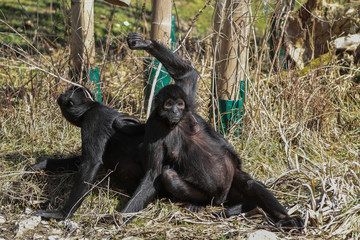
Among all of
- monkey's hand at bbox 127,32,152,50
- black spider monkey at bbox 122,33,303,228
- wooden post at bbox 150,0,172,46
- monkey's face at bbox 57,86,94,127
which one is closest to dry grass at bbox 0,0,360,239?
black spider monkey at bbox 122,33,303,228

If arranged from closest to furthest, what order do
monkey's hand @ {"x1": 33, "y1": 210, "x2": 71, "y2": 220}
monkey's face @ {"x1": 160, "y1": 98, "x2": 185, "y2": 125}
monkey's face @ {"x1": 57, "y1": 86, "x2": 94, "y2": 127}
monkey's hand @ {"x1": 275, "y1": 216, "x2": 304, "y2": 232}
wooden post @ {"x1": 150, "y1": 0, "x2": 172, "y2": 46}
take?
monkey's hand @ {"x1": 275, "y1": 216, "x2": 304, "y2": 232}
monkey's face @ {"x1": 160, "y1": 98, "x2": 185, "y2": 125}
monkey's hand @ {"x1": 33, "y1": 210, "x2": 71, "y2": 220}
monkey's face @ {"x1": 57, "y1": 86, "x2": 94, "y2": 127}
wooden post @ {"x1": 150, "y1": 0, "x2": 172, "y2": 46}

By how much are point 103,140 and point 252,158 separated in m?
2.05

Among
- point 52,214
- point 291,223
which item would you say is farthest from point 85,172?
point 291,223

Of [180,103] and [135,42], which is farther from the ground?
[135,42]

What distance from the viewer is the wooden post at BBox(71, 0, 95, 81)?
730 cm

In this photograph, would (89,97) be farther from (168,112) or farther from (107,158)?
(168,112)

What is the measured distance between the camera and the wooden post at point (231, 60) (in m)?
6.58

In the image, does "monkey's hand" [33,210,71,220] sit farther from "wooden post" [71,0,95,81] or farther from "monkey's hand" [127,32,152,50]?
"wooden post" [71,0,95,81]

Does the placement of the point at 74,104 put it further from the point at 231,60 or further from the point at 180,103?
the point at 231,60

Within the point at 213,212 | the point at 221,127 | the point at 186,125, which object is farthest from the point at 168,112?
the point at 221,127

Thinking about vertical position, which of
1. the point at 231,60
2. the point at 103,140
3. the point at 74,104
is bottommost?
the point at 103,140

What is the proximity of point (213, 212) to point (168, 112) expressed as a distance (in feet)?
4.13

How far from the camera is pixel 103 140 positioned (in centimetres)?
582

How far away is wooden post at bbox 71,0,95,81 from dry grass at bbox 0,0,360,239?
45cm
